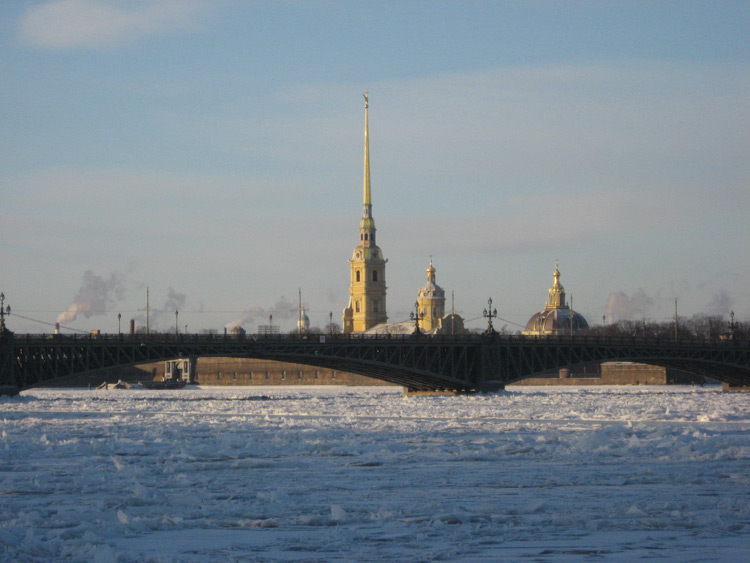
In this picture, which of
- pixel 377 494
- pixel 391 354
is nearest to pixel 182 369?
pixel 391 354

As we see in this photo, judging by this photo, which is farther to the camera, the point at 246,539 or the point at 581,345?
the point at 581,345

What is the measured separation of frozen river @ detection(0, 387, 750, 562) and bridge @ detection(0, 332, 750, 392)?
40.2 m

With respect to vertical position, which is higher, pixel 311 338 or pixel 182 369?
pixel 311 338

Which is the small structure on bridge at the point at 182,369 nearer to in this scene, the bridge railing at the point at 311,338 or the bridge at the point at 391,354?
the bridge at the point at 391,354

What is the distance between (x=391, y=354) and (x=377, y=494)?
72.5m

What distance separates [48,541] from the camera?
1930cm

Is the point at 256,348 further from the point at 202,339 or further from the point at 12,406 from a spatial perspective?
the point at 12,406

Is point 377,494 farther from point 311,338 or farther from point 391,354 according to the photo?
point 391,354

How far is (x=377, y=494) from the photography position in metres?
25.6

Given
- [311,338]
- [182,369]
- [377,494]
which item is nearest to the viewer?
[377,494]

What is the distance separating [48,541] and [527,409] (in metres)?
50.0

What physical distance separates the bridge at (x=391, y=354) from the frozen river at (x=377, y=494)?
4016cm

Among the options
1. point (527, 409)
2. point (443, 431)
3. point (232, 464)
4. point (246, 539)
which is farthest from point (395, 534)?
point (527, 409)

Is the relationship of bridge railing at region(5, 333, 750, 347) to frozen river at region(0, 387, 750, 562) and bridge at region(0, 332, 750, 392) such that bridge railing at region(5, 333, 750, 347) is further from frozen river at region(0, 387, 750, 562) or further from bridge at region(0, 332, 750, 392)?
frozen river at region(0, 387, 750, 562)
